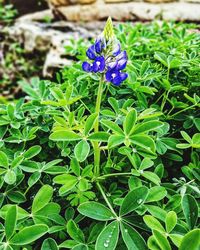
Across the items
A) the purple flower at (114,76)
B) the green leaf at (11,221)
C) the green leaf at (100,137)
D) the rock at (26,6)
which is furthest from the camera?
the rock at (26,6)

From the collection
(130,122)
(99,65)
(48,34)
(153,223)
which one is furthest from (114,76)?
(48,34)

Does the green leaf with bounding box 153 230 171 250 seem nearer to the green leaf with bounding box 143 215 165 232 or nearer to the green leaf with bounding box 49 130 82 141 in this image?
the green leaf with bounding box 143 215 165 232

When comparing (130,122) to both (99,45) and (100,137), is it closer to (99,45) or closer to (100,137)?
(100,137)

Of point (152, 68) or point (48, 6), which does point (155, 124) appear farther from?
point (48, 6)

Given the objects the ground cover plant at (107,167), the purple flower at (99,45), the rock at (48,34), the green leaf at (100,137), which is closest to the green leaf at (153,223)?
the ground cover plant at (107,167)

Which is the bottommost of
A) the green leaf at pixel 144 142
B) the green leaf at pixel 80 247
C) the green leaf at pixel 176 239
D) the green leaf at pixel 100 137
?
the green leaf at pixel 80 247

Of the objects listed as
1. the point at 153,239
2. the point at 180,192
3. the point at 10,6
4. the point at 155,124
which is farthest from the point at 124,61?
the point at 10,6

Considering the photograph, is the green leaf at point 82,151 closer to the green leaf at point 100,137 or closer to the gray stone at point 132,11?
the green leaf at point 100,137
